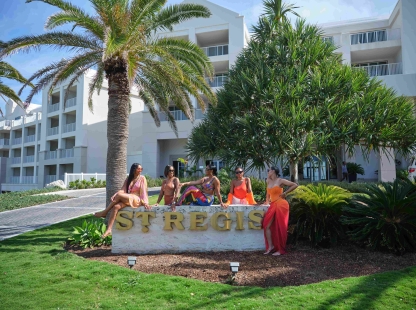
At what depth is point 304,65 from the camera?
11055 millimetres

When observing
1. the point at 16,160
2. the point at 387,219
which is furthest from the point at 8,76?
the point at 16,160

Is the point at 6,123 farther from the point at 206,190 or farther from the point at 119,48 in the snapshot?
the point at 206,190

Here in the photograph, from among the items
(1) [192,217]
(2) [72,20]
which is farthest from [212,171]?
(2) [72,20]

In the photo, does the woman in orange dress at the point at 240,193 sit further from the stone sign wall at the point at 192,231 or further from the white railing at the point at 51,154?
the white railing at the point at 51,154

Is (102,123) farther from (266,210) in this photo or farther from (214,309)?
(214,309)

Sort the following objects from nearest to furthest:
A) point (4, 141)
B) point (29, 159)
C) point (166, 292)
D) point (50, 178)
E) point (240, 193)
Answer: point (166, 292) < point (240, 193) < point (50, 178) < point (29, 159) < point (4, 141)

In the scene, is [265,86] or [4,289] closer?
[4,289]

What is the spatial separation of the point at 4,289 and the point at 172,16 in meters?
7.94

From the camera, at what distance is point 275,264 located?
5.75 m

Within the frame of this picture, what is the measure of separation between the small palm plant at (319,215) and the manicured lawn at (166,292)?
5.44ft

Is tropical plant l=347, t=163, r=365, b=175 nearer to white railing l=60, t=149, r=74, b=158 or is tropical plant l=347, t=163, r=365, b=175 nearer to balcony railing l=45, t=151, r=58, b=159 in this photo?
white railing l=60, t=149, r=74, b=158

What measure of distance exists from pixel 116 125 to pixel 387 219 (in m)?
6.42

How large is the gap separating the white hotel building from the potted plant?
114 cm

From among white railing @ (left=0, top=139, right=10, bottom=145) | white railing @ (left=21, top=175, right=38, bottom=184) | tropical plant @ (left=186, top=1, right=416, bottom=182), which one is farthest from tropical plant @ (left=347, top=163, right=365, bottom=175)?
white railing @ (left=0, top=139, right=10, bottom=145)
